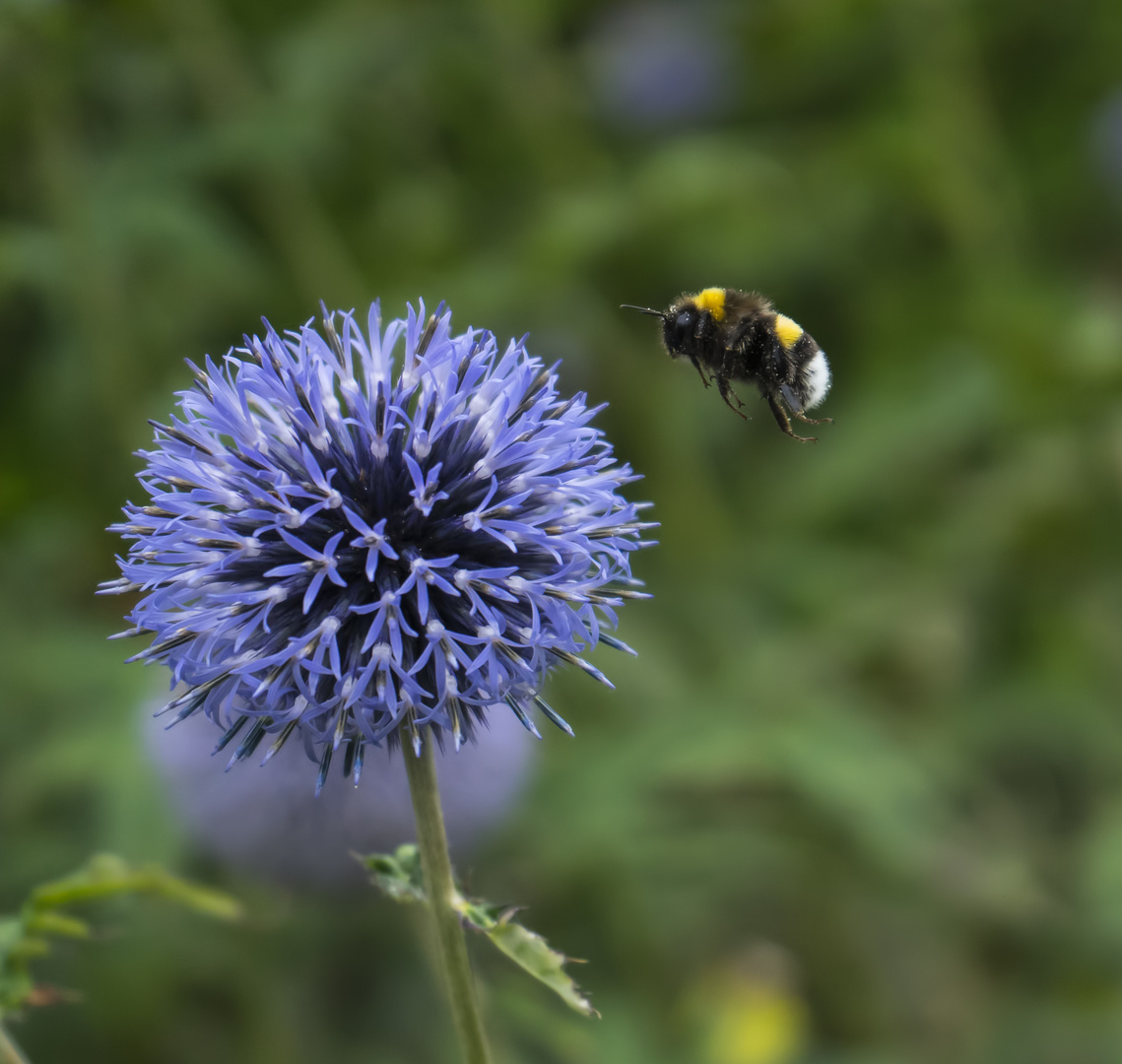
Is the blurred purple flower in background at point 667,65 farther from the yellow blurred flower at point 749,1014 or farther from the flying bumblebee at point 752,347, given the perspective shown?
the yellow blurred flower at point 749,1014

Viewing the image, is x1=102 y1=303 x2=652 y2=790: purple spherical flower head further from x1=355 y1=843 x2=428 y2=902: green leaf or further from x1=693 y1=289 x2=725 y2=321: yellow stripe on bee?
x1=693 y1=289 x2=725 y2=321: yellow stripe on bee

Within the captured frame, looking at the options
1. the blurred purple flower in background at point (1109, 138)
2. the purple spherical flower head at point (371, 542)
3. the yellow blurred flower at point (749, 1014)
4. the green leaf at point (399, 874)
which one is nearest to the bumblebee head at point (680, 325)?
the purple spherical flower head at point (371, 542)

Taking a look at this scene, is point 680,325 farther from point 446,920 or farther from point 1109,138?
point 1109,138

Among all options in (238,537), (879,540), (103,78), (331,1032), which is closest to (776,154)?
(879,540)

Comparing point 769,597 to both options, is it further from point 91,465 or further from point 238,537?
point 238,537

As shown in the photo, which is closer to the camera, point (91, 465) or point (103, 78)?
point (91, 465)

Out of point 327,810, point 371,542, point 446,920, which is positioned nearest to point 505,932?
point 446,920
